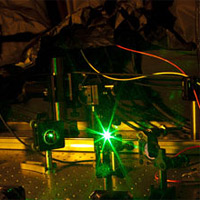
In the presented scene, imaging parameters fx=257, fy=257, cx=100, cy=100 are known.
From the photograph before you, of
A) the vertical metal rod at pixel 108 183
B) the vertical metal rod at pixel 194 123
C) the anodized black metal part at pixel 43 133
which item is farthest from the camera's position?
the vertical metal rod at pixel 194 123

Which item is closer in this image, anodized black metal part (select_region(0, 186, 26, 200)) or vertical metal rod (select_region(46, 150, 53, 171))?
anodized black metal part (select_region(0, 186, 26, 200))

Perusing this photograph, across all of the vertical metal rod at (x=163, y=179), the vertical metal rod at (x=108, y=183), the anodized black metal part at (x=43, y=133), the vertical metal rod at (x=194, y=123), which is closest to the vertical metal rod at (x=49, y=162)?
the anodized black metal part at (x=43, y=133)

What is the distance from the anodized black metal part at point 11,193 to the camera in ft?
2.55

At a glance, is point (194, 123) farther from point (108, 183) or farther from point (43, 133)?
point (43, 133)

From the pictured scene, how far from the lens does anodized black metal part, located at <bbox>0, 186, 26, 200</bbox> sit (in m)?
0.78

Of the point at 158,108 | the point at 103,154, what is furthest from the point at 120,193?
the point at 158,108

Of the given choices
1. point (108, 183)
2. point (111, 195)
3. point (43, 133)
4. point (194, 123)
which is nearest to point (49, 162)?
point (43, 133)

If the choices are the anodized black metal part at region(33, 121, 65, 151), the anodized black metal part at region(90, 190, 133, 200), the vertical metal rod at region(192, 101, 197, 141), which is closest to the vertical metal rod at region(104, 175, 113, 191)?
the anodized black metal part at region(90, 190, 133, 200)

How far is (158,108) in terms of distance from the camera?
137 cm

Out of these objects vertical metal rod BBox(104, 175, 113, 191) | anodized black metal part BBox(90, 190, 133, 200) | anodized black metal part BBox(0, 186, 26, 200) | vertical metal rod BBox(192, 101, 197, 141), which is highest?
vertical metal rod BBox(192, 101, 197, 141)

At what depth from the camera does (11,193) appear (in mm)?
787

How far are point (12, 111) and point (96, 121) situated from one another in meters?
0.75

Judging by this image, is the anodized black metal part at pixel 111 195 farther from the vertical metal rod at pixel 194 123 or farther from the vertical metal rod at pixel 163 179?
the vertical metal rod at pixel 194 123

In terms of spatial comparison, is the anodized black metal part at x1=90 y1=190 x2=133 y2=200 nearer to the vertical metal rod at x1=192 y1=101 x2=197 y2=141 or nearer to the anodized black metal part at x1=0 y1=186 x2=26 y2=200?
the anodized black metal part at x1=0 y1=186 x2=26 y2=200
